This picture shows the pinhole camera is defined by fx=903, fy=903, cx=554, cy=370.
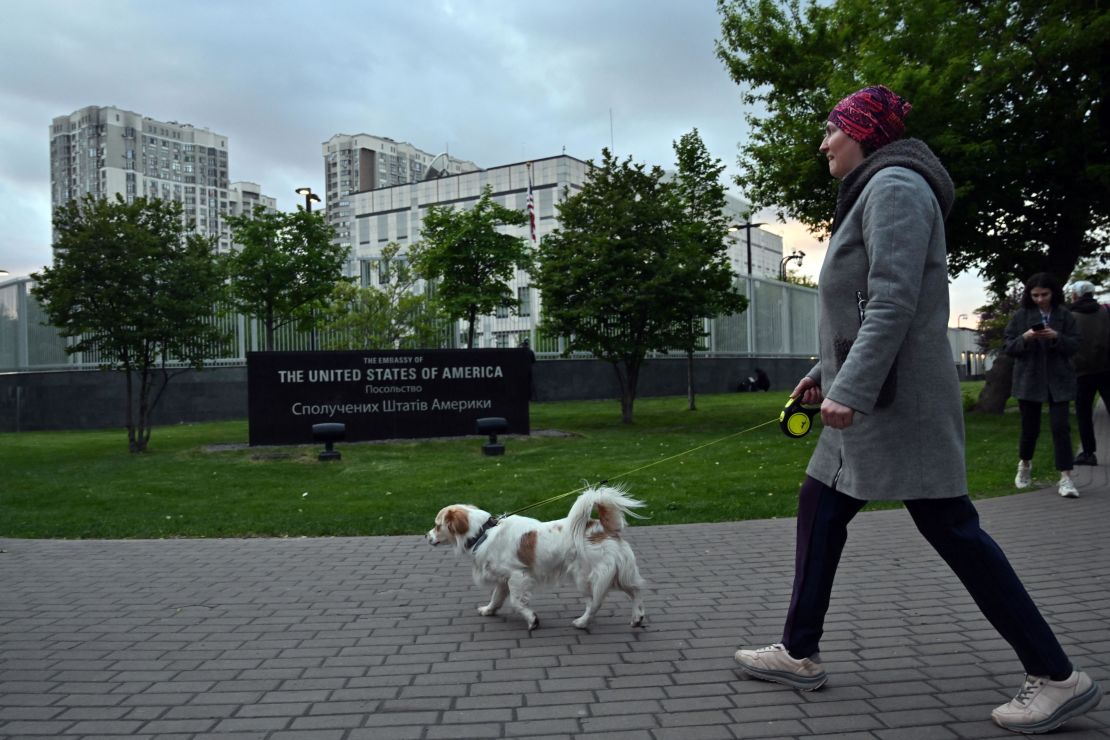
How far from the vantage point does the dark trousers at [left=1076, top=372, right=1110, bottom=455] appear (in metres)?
9.64

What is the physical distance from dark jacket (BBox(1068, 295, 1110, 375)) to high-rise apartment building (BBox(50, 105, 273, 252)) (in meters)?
140

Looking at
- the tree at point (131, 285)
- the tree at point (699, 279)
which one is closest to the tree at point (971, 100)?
the tree at point (699, 279)

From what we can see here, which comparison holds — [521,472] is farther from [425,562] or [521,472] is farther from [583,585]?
[583,585]

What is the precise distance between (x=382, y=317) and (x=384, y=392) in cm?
Result: 1077

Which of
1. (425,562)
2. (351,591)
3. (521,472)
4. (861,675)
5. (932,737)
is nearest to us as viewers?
A: (932,737)

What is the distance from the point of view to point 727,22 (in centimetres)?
2050

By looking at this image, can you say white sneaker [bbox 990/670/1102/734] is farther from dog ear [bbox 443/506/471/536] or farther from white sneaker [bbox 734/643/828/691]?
dog ear [bbox 443/506/471/536]

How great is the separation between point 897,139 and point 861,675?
2.38 m

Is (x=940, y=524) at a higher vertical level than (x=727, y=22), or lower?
lower

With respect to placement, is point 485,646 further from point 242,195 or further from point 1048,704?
point 242,195

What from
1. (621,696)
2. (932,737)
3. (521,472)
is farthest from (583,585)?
(521,472)

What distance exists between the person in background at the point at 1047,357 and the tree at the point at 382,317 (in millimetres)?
21095

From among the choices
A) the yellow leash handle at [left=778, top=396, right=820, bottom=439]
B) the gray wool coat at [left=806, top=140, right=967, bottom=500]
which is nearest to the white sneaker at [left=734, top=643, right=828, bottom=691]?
the gray wool coat at [left=806, top=140, right=967, bottom=500]

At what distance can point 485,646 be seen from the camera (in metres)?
4.81
